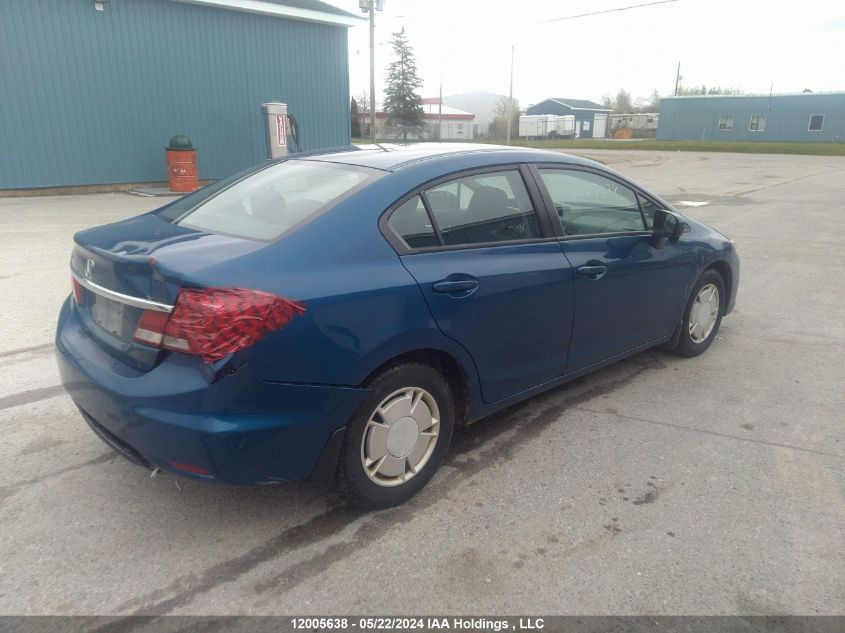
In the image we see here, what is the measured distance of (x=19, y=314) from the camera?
5.75 metres

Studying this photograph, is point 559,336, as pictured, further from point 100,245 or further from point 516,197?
point 100,245

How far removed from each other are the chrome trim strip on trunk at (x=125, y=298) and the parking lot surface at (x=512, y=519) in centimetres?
97

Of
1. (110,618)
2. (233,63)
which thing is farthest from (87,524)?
(233,63)

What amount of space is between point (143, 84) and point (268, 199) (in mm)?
13704

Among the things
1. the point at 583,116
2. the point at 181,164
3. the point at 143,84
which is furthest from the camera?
the point at 583,116

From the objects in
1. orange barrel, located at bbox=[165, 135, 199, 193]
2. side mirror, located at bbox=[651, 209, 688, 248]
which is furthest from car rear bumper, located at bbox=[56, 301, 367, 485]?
orange barrel, located at bbox=[165, 135, 199, 193]

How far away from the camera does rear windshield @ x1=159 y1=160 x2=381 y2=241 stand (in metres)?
2.92

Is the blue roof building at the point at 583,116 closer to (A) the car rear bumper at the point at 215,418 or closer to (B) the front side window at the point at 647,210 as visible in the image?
(B) the front side window at the point at 647,210

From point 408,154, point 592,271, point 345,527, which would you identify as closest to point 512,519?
point 345,527

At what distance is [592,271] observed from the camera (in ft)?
12.1

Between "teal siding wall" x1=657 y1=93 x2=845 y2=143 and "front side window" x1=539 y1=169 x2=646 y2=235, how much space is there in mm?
57436

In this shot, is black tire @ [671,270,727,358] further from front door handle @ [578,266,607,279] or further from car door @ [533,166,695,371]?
front door handle @ [578,266,607,279]

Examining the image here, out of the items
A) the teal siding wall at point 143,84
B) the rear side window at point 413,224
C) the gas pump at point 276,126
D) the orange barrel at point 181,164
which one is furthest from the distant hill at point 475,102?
the rear side window at point 413,224

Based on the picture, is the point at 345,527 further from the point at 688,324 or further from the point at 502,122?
the point at 502,122
